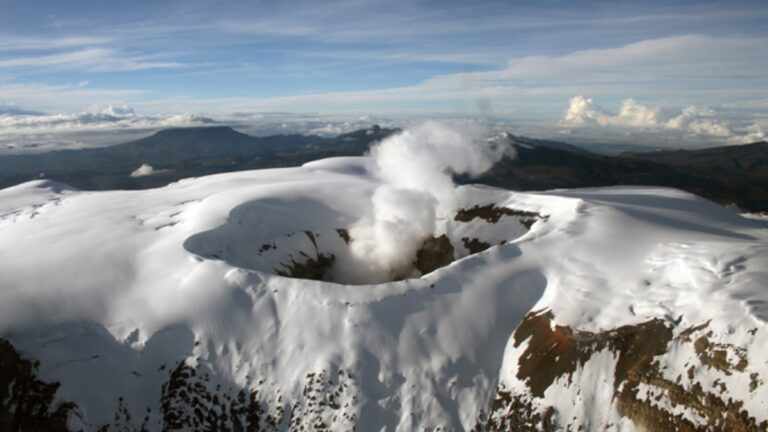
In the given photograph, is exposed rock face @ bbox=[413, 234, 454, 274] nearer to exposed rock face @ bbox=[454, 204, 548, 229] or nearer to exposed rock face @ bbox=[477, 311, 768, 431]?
exposed rock face @ bbox=[454, 204, 548, 229]

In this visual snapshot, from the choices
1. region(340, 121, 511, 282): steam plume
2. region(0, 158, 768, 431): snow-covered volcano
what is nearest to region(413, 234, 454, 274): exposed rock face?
region(340, 121, 511, 282): steam plume

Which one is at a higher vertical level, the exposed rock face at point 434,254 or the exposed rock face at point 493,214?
the exposed rock face at point 493,214

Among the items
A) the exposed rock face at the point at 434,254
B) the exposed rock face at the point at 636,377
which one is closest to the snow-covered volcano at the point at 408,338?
the exposed rock face at the point at 636,377

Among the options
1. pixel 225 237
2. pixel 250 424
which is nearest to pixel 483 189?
pixel 225 237

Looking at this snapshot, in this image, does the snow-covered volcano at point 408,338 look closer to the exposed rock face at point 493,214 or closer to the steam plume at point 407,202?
the exposed rock face at point 493,214

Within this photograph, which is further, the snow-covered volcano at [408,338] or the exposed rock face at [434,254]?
the exposed rock face at [434,254]

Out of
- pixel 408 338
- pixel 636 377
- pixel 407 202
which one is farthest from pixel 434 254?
pixel 636 377
